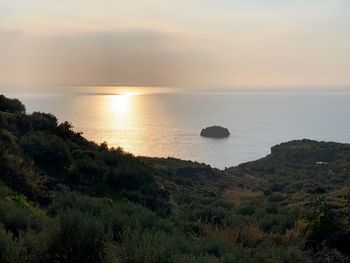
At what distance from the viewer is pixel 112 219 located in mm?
7652

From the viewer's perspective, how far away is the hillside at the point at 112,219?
5.33 m

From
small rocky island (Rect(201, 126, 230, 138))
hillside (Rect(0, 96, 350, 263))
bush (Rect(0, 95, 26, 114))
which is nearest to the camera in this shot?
hillside (Rect(0, 96, 350, 263))

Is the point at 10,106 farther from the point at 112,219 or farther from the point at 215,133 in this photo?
the point at 215,133

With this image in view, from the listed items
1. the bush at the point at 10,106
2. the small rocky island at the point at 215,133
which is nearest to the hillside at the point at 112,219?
the bush at the point at 10,106

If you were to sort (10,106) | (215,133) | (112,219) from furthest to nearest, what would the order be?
1. (215,133)
2. (10,106)
3. (112,219)

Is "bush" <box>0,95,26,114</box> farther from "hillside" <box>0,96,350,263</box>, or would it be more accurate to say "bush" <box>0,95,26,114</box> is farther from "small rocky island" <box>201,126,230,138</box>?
"small rocky island" <box>201,126,230,138</box>

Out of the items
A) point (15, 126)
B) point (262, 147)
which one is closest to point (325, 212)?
point (15, 126)

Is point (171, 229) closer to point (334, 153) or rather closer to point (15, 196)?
point (15, 196)

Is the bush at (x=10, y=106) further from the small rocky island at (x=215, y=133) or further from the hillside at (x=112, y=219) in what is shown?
the small rocky island at (x=215, y=133)

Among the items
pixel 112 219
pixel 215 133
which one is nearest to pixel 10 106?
pixel 112 219

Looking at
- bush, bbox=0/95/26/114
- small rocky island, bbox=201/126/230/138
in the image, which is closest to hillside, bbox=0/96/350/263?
bush, bbox=0/95/26/114

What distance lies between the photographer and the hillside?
5.33 m

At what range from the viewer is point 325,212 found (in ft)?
39.9

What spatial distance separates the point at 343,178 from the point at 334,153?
27456 mm
